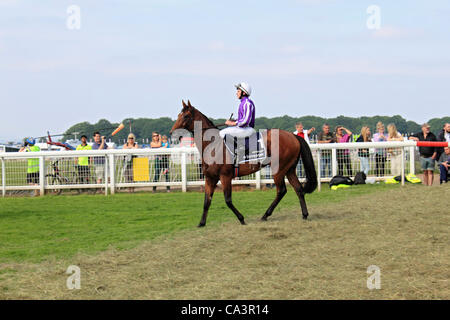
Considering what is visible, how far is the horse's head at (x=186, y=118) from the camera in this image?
8852 mm

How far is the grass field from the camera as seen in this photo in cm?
501

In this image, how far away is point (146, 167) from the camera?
15.0 metres

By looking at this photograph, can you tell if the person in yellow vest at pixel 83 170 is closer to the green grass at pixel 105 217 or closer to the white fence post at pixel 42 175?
the green grass at pixel 105 217

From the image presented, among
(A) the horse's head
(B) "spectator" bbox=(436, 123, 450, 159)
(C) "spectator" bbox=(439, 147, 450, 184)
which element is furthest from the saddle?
(B) "spectator" bbox=(436, 123, 450, 159)

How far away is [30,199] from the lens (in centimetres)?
1419

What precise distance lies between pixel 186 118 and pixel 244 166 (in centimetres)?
115

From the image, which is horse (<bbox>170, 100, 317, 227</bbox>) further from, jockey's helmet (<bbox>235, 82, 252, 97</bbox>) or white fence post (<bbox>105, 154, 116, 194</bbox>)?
white fence post (<bbox>105, 154, 116, 194</bbox>)

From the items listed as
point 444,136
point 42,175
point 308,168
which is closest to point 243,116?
point 308,168

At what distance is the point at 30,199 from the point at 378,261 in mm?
10380

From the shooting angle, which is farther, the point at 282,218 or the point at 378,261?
the point at 282,218

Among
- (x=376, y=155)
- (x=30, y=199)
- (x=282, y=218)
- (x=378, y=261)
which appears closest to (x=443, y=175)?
(x=376, y=155)

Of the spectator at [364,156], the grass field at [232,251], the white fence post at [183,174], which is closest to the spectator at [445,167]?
the spectator at [364,156]

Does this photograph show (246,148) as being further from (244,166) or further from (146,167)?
(146,167)
